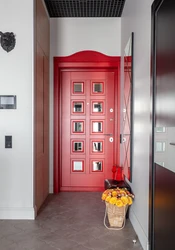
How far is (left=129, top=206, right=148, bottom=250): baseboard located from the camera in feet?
7.40

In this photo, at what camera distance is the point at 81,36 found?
421cm

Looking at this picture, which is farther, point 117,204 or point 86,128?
A: point 86,128

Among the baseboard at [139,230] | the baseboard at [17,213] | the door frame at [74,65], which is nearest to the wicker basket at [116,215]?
the baseboard at [139,230]

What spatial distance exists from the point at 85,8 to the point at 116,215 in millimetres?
3046

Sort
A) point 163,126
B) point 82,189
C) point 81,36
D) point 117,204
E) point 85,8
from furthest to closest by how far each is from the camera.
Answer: point 82,189 < point 81,36 < point 85,8 < point 117,204 < point 163,126

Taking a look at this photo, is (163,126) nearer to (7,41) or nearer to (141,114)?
(141,114)

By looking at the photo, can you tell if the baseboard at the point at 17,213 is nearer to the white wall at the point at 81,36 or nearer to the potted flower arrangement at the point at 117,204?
the potted flower arrangement at the point at 117,204

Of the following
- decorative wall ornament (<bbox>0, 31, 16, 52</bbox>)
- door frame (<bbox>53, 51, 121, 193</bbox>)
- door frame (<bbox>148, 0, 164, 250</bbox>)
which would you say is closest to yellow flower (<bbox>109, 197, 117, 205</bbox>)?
door frame (<bbox>148, 0, 164, 250</bbox>)

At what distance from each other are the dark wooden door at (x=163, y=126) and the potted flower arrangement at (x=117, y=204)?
632 millimetres

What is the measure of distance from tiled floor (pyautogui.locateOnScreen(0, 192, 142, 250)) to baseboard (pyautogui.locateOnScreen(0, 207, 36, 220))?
8 centimetres

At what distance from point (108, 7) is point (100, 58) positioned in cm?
79

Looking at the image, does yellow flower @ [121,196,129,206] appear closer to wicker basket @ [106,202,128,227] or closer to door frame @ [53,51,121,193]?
wicker basket @ [106,202,128,227]

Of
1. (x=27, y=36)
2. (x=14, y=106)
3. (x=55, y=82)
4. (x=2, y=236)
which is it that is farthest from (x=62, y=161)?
(x=27, y=36)

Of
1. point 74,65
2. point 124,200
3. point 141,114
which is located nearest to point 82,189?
point 124,200
